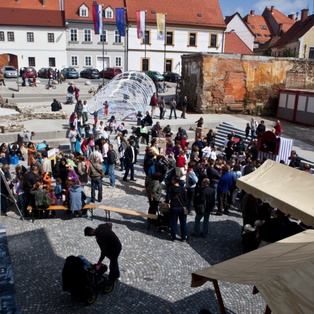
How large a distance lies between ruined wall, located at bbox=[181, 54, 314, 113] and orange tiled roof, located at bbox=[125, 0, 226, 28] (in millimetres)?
23089

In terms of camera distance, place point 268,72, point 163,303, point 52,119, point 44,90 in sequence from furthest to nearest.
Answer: point 44,90 < point 268,72 < point 52,119 < point 163,303

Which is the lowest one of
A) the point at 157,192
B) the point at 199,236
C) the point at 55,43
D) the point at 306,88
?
the point at 199,236

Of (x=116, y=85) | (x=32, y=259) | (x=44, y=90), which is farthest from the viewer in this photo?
(x=44, y=90)

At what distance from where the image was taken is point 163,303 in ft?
22.1

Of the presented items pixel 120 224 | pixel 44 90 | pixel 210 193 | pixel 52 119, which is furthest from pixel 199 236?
pixel 44 90

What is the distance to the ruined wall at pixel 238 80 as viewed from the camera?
82.8ft

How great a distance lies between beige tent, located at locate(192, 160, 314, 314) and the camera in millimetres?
4051

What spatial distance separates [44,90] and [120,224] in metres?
24.1

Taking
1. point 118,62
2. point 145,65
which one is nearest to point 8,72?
point 118,62

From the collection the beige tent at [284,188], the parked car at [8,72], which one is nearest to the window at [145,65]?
the parked car at [8,72]

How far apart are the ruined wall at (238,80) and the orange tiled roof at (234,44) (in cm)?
2583

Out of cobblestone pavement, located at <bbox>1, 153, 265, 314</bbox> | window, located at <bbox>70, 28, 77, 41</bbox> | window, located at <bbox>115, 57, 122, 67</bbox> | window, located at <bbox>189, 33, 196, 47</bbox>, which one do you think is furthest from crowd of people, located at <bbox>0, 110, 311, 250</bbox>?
window, located at <bbox>189, 33, 196, 47</bbox>

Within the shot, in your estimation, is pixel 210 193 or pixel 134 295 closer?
pixel 134 295

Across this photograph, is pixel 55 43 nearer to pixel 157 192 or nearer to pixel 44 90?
pixel 44 90
